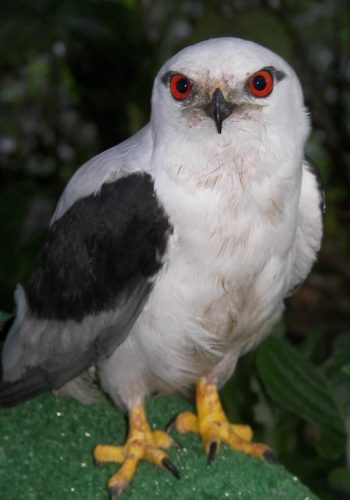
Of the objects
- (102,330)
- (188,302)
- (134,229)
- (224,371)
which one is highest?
(134,229)

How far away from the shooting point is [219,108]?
214 centimetres

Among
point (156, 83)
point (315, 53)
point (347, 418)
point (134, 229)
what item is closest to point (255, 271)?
point (134, 229)

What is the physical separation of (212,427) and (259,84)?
1.11 m

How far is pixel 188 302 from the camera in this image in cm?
233

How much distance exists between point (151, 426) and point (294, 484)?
0.54 meters

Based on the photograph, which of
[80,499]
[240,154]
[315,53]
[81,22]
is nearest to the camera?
[240,154]

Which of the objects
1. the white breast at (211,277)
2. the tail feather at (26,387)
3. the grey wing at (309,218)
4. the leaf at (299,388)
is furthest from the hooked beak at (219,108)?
the leaf at (299,388)

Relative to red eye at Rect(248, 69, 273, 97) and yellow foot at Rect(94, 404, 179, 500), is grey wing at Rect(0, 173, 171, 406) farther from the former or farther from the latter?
red eye at Rect(248, 69, 273, 97)

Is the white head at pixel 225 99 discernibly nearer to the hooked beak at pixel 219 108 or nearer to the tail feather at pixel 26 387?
the hooked beak at pixel 219 108

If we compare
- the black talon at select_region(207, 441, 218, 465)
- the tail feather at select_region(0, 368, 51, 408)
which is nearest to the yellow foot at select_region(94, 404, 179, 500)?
the black talon at select_region(207, 441, 218, 465)

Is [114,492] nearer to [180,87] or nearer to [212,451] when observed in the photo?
[212,451]

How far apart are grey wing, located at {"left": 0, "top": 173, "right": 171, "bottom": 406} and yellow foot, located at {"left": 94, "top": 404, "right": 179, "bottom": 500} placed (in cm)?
24

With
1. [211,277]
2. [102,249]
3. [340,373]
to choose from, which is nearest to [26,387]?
[102,249]

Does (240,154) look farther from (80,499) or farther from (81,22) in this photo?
(81,22)
